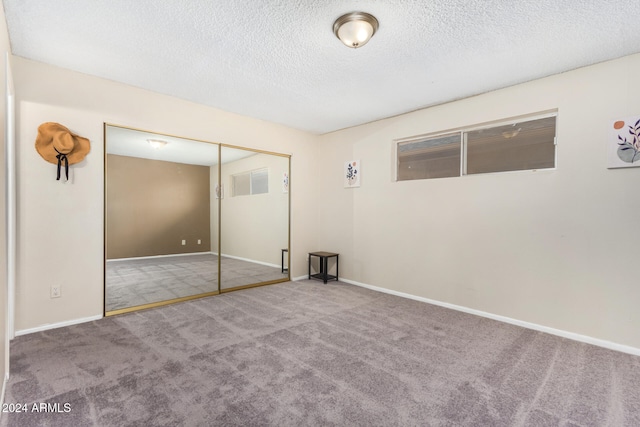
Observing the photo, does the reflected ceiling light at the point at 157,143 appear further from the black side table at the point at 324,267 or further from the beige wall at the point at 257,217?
the black side table at the point at 324,267

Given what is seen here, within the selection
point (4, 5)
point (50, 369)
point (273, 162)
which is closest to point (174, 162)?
point (273, 162)

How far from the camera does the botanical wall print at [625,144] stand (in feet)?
8.04

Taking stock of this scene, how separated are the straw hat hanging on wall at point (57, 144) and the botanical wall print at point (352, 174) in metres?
3.43

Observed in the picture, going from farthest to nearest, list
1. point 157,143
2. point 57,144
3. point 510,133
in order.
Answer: point 157,143 < point 510,133 < point 57,144

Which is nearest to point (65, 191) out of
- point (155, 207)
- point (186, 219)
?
point (155, 207)

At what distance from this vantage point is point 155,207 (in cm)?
366

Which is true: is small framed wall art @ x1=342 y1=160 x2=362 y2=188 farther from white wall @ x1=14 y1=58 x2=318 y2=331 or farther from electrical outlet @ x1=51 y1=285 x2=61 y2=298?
electrical outlet @ x1=51 y1=285 x2=61 y2=298

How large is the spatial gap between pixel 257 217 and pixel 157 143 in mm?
1705

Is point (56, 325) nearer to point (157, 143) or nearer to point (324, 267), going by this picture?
point (157, 143)

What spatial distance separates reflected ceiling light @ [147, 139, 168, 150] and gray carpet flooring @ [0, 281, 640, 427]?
1.98m

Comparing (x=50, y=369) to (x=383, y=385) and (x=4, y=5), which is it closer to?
(x=383, y=385)

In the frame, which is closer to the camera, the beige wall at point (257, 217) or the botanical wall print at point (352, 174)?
the beige wall at point (257, 217)

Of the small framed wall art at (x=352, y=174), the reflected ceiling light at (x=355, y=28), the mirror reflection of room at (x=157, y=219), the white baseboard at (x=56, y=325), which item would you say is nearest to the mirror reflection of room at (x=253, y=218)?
the mirror reflection of room at (x=157, y=219)

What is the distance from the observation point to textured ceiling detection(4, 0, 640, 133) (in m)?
1.98
